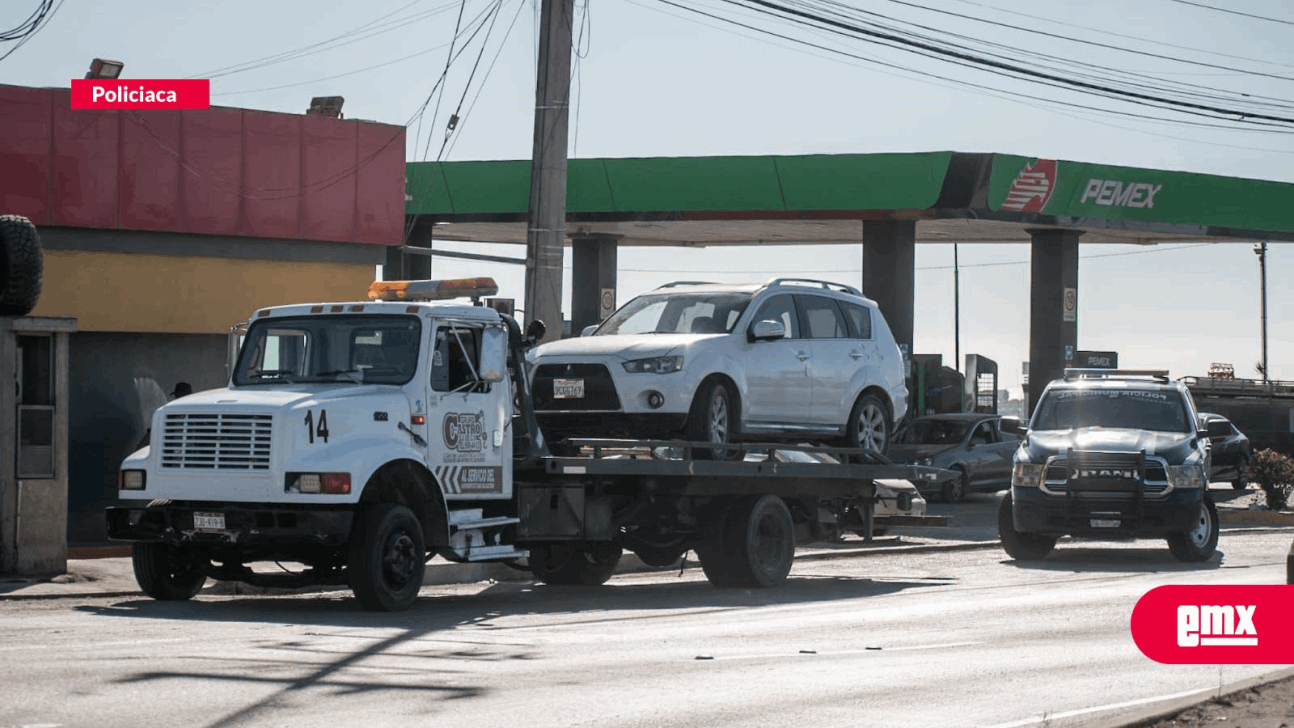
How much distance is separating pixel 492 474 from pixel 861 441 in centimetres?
508

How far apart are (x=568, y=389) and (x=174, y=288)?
802cm

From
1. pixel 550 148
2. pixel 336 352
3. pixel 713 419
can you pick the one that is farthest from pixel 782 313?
pixel 336 352

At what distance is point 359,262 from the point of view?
2447cm

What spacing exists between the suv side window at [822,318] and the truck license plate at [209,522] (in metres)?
6.69

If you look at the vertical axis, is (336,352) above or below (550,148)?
below

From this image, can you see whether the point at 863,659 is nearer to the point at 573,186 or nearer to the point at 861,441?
the point at 861,441

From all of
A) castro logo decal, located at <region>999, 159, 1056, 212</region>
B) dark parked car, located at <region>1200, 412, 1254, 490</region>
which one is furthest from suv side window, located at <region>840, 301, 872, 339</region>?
dark parked car, located at <region>1200, 412, 1254, 490</region>

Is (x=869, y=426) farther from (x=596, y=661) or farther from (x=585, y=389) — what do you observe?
(x=596, y=661)

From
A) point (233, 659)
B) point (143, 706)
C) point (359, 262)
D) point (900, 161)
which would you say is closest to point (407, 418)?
point (233, 659)

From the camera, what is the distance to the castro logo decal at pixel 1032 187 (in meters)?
37.8

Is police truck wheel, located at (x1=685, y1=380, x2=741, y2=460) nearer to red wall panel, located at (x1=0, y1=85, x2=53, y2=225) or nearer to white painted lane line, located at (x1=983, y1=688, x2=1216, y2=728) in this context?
white painted lane line, located at (x1=983, y1=688, x2=1216, y2=728)

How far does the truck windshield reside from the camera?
47.7 ft

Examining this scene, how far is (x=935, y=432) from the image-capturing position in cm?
3522

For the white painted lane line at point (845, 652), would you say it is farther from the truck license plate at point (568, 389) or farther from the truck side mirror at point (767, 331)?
the truck license plate at point (568, 389)
